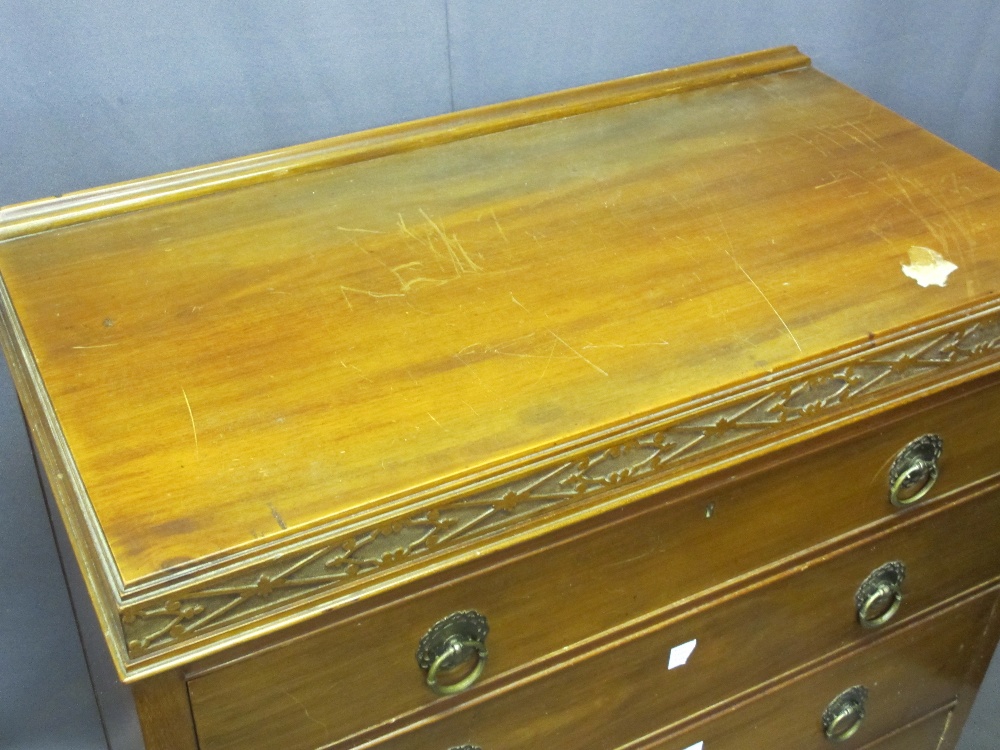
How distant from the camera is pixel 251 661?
96 centimetres

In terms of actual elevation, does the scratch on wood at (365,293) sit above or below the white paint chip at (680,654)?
above

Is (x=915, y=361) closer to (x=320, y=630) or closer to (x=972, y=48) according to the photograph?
(x=320, y=630)

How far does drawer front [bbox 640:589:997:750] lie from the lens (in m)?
1.41

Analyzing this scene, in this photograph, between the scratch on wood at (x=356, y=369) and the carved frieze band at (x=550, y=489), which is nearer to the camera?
the carved frieze band at (x=550, y=489)

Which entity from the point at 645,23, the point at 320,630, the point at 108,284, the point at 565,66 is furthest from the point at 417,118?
the point at 320,630

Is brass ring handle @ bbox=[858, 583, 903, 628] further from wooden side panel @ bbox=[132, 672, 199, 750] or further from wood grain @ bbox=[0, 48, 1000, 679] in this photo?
wooden side panel @ bbox=[132, 672, 199, 750]

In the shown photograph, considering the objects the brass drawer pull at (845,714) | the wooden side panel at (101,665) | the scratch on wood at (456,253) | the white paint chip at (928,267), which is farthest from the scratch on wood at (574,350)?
the brass drawer pull at (845,714)

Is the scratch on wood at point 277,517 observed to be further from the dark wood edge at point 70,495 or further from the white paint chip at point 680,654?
the white paint chip at point 680,654

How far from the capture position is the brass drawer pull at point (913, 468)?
4.17 feet

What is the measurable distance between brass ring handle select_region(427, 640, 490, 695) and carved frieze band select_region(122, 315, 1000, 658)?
0.44ft

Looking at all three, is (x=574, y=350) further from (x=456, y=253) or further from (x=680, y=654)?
(x=680, y=654)

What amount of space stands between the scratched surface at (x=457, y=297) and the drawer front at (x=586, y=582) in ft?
0.44

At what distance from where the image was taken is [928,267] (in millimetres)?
1204

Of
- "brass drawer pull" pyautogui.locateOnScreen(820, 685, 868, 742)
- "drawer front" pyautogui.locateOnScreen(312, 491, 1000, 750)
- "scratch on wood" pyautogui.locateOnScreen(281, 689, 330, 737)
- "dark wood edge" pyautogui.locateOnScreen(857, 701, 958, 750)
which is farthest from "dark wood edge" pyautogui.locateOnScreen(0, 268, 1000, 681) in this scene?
"dark wood edge" pyautogui.locateOnScreen(857, 701, 958, 750)
